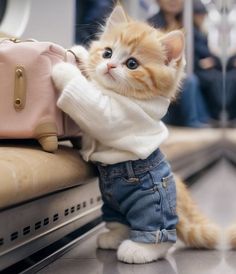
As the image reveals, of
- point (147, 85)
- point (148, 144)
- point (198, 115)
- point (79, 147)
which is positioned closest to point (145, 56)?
point (147, 85)

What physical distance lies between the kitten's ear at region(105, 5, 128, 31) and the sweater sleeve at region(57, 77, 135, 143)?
23 centimetres

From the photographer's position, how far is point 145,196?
1.17 m

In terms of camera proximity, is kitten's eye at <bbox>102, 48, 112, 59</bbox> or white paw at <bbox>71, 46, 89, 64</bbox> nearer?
kitten's eye at <bbox>102, 48, 112, 59</bbox>

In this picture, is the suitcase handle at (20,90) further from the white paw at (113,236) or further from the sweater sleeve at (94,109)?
the white paw at (113,236)

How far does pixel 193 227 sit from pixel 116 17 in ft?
1.99

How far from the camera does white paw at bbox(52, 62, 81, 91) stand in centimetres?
118

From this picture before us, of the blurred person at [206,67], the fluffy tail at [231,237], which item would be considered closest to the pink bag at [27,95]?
the fluffy tail at [231,237]

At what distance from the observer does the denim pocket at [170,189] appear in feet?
3.95

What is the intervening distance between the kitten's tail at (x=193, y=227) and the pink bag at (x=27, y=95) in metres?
0.39

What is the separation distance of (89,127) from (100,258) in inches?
14.3

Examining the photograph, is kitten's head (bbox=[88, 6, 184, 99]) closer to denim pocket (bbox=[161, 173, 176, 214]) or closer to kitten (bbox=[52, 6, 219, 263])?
kitten (bbox=[52, 6, 219, 263])

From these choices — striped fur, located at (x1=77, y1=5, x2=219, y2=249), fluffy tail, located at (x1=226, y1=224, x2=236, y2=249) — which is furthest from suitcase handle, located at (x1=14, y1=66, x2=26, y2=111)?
fluffy tail, located at (x1=226, y1=224, x2=236, y2=249)

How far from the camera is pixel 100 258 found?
1.28 metres

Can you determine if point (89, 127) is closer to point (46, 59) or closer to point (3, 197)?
point (46, 59)
